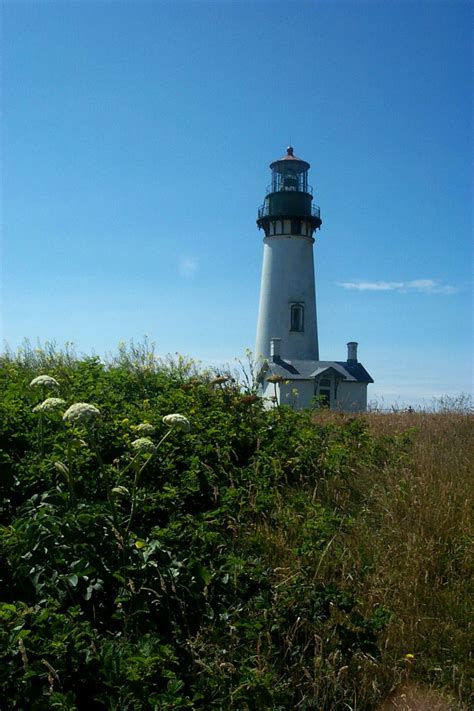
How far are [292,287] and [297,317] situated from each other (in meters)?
1.41

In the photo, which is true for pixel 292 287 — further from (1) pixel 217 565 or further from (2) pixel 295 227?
(1) pixel 217 565

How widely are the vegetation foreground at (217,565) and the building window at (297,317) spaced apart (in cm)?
2277

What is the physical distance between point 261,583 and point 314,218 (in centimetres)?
2713

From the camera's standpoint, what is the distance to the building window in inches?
1117

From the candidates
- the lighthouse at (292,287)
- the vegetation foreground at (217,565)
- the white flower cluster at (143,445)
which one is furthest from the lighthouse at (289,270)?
the white flower cluster at (143,445)

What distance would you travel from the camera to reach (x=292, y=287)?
A: 28.3 meters

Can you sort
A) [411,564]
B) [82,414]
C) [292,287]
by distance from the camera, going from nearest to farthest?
[82,414], [411,564], [292,287]

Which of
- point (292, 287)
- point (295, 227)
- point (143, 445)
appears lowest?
point (143, 445)

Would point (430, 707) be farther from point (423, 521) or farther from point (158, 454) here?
point (158, 454)

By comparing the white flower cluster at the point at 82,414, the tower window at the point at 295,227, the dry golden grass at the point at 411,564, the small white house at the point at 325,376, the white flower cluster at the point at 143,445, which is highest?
the tower window at the point at 295,227

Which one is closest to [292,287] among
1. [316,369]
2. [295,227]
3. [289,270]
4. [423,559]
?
[289,270]

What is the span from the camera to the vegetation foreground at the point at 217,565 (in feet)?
8.12

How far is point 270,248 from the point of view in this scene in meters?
29.1

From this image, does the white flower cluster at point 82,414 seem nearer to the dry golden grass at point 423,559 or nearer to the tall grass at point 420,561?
the tall grass at point 420,561
